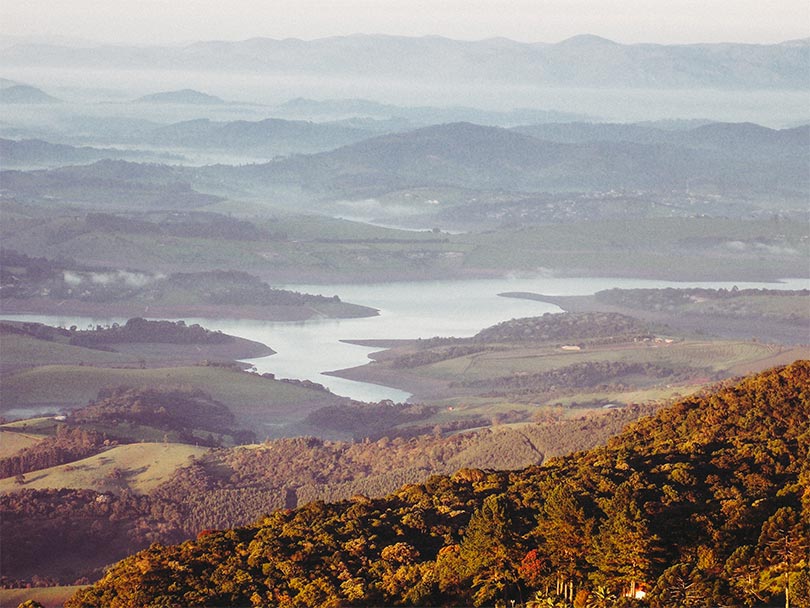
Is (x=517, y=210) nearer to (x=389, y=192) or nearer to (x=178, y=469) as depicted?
(x=389, y=192)

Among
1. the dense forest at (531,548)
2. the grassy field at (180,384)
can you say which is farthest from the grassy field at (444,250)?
the dense forest at (531,548)

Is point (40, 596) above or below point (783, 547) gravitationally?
below

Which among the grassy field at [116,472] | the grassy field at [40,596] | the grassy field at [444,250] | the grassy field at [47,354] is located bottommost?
the grassy field at [40,596]

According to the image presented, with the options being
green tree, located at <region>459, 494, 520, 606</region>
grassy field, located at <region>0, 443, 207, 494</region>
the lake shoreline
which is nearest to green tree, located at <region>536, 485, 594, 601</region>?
green tree, located at <region>459, 494, 520, 606</region>

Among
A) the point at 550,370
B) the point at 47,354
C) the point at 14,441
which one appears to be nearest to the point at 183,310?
the point at 47,354

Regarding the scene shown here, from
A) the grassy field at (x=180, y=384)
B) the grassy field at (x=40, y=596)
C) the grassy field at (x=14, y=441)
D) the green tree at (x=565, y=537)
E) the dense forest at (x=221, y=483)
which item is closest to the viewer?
the green tree at (x=565, y=537)

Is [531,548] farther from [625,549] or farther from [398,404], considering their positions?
[398,404]

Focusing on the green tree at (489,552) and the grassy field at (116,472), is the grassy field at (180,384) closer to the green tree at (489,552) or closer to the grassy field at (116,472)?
the grassy field at (116,472)
